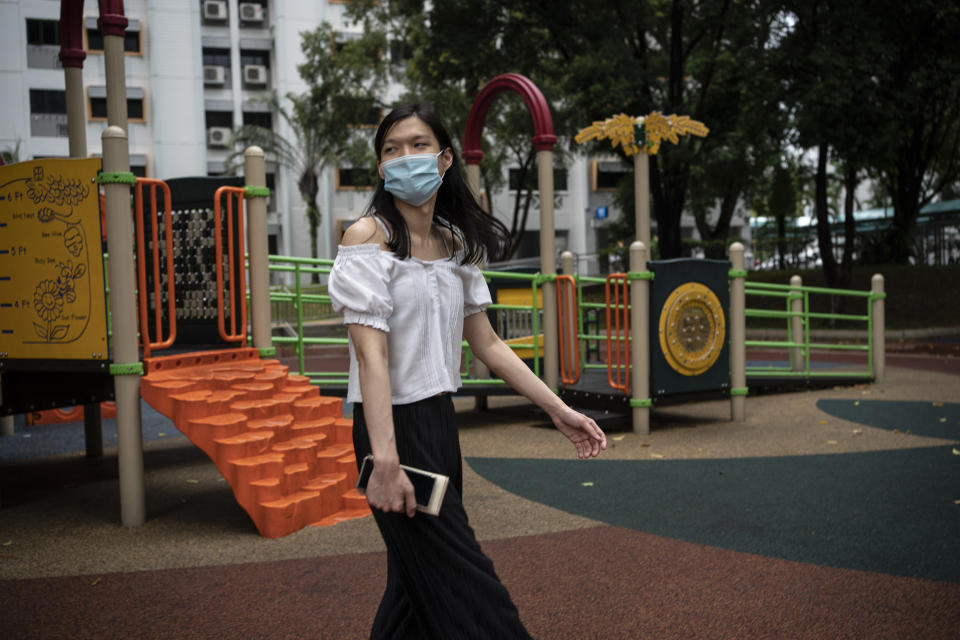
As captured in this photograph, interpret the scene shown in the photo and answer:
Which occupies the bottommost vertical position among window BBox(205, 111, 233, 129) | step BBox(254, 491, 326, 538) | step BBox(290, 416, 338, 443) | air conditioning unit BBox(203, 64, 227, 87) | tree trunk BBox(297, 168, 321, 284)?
step BBox(254, 491, 326, 538)

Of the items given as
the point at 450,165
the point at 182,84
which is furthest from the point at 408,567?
the point at 182,84

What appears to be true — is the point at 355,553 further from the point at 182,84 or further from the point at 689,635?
the point at 182,84

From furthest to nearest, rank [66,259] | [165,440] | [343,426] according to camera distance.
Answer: [165,440] → [343,426] → [66,259]

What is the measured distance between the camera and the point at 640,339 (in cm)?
779

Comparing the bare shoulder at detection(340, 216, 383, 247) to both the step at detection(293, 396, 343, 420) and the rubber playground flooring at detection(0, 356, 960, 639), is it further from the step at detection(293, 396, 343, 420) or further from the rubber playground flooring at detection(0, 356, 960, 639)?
Answer: the step at detection(293, 396, 343, 420)

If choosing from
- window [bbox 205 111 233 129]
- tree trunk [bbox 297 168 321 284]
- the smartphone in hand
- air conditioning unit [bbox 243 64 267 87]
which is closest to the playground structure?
the smartphone in hand

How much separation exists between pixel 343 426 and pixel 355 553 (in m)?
1.50

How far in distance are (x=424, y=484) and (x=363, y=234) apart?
64 centimetres

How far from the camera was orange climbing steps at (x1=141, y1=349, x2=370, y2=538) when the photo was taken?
4816mm

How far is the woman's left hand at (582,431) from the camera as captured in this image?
2.40m

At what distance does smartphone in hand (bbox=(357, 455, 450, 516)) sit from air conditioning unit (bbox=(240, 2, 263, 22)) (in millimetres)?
38456

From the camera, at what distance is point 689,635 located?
3.24 metres

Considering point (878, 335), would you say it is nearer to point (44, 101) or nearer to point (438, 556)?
point (438, 556)

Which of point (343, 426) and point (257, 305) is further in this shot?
point (257, 305)
